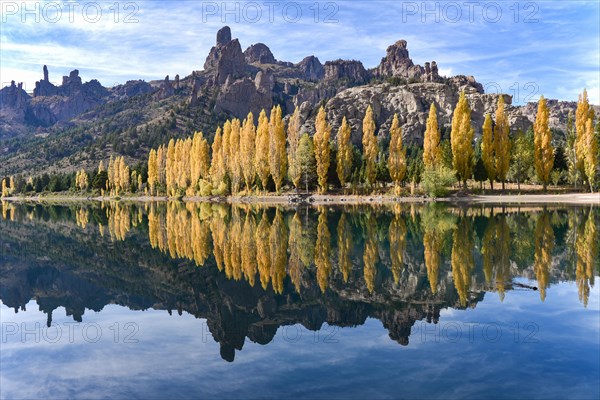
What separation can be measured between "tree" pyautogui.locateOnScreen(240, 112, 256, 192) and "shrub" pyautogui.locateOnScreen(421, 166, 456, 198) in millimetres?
29094

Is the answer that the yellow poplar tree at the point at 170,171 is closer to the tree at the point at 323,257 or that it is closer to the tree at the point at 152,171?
the tree at the point at 152,171

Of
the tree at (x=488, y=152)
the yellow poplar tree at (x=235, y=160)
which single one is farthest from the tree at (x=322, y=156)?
the tree at (x=488, y=152)

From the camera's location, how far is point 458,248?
19.8 meters

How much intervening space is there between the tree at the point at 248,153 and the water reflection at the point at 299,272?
51752mm

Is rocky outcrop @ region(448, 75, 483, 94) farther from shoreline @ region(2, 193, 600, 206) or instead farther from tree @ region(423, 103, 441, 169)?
shoreline @ region(2, 193, 600, 206)

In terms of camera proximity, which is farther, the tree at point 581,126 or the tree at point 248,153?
the tree at point 248,153

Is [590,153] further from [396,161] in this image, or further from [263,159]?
[263,159]

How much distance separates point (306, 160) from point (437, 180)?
20.1 metres

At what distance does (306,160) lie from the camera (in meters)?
73.1

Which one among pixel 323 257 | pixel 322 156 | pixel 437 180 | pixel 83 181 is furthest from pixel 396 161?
pixel 83 181

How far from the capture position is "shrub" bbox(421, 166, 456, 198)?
6359 cm

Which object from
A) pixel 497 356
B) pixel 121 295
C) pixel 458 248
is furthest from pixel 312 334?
pixel 458 248

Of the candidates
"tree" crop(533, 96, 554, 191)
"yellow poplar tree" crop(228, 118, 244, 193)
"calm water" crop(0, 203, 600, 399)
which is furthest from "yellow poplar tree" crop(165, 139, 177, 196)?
"calm water" crop(0, 203, 600, 399)

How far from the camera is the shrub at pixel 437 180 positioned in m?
63.6
